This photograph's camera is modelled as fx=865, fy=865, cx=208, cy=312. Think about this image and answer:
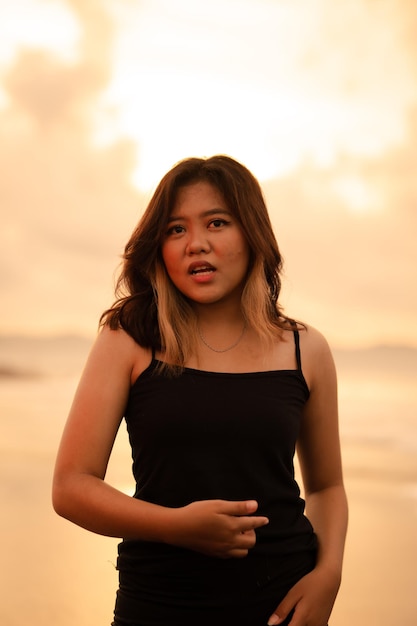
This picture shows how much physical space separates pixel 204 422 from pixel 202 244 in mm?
356

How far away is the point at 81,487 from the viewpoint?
1.58 m

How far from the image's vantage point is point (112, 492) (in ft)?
5.14

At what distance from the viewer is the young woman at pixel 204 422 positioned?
159cm

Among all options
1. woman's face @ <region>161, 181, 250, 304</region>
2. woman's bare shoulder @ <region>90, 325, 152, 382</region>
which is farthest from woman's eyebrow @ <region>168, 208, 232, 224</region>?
woman's bare shoulder @ <region>90, 325, 152, 382</region>

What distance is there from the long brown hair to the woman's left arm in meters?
0.12

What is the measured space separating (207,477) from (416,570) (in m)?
2.65

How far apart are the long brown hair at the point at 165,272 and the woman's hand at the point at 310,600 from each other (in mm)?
486

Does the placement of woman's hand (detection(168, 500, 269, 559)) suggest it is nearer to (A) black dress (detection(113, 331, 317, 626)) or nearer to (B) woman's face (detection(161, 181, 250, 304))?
(A) black dress (detection(113, 331, 317, 626))

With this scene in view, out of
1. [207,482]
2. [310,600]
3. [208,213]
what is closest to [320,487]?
[310,600]

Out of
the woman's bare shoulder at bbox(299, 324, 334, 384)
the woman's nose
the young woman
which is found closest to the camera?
the young woman

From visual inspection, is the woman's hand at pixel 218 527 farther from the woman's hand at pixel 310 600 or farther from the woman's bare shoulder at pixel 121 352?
the woman's bare shoulder at pixel 121 352

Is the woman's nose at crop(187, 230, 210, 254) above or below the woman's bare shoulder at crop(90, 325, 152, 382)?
above

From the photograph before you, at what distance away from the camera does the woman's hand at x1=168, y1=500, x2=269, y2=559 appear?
4.84 feet

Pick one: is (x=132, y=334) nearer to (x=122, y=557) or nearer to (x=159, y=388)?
(x=159, y=388)
